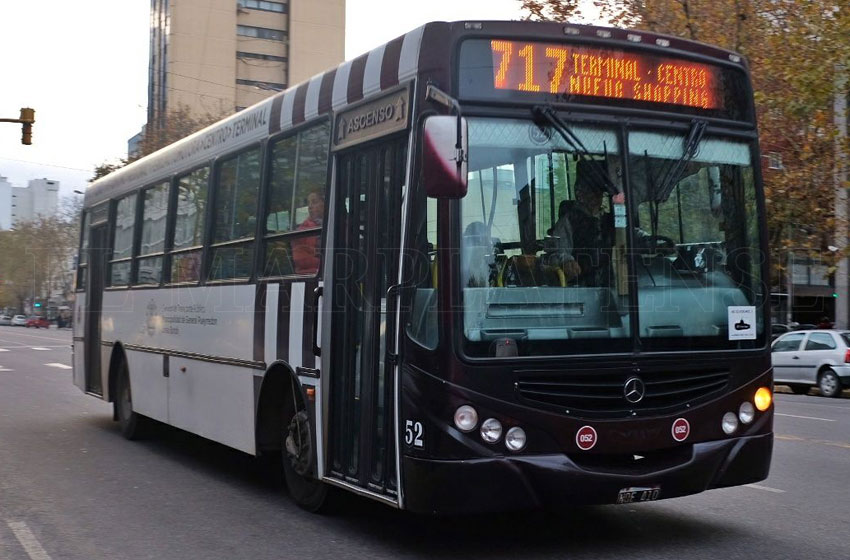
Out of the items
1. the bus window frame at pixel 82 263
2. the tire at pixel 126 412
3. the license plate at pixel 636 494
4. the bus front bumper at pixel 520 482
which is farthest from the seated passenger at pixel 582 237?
the bus window frame at pixel 82 263

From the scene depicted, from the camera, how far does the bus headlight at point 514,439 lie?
602cm

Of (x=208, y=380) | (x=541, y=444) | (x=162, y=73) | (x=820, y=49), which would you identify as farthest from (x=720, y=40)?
(x=162, y=73)

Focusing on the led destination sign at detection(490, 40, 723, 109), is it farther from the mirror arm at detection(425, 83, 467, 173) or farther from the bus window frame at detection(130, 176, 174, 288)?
the bus window frame at detection(130, 176, 174, 288)

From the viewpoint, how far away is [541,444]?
607cm

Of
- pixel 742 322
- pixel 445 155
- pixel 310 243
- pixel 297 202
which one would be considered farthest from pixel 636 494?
pixel 297 202

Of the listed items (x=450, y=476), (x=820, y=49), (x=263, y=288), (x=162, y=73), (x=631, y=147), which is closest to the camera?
(x=450, y=476)

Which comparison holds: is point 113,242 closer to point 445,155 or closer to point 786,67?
point 445,155

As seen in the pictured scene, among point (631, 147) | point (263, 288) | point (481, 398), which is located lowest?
point (481, 398)

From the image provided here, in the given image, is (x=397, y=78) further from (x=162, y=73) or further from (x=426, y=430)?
(x=162, y=73)

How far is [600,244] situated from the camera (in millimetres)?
6352

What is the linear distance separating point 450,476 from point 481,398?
444 millimetres

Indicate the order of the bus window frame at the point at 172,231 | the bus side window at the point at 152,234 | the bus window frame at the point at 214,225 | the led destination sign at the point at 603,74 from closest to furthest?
the led destination sign at the point at 603,74 < the bus window frame at the point at 214,225 < the bus window frame at the point at 172,231 < the bus side window at the point at 152,234

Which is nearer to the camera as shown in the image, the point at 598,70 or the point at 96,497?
the point at 598,70

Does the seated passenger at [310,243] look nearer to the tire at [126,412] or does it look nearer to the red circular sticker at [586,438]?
the red circular sticker at [586,438]
